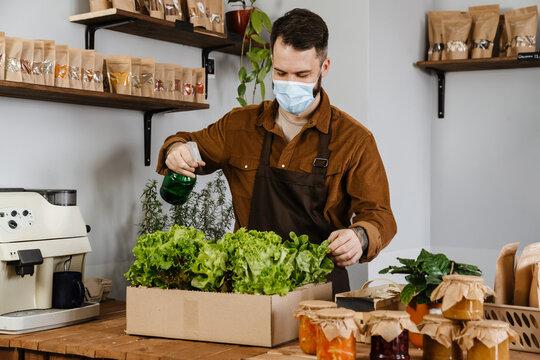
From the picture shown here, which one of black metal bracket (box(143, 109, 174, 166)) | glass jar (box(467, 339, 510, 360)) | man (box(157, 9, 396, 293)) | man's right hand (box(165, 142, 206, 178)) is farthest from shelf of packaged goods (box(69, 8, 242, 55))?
glass jar (box(467, 339, 510, 360))

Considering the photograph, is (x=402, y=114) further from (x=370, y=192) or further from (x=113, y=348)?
(x=113, y=348)

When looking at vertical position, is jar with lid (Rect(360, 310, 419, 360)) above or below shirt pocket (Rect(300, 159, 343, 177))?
below

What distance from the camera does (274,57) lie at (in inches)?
99.7

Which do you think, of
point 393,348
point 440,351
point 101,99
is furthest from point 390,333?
point 101,99

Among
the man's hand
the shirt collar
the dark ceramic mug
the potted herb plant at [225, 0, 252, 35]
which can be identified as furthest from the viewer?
the potted herb plant at [225, 0, 252, 35]

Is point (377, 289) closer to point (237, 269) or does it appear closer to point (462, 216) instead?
point (237, 269)

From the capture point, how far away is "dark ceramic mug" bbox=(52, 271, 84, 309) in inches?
92.0

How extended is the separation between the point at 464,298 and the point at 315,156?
1.07 meters

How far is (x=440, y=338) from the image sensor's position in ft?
5.29

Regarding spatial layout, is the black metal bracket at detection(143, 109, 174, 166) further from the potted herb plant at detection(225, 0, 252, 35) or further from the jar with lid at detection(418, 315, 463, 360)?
the jar with lid at detection(418, 315, 463, 360)

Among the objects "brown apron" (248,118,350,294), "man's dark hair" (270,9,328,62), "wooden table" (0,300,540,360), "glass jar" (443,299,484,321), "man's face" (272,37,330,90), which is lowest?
"wooden table" (0,300,540,360)

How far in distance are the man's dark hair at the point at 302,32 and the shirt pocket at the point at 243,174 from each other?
0.47 meters

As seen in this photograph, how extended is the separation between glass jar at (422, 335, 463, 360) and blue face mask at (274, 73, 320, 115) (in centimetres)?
113

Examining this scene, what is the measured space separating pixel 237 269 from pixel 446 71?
9.05 ft
